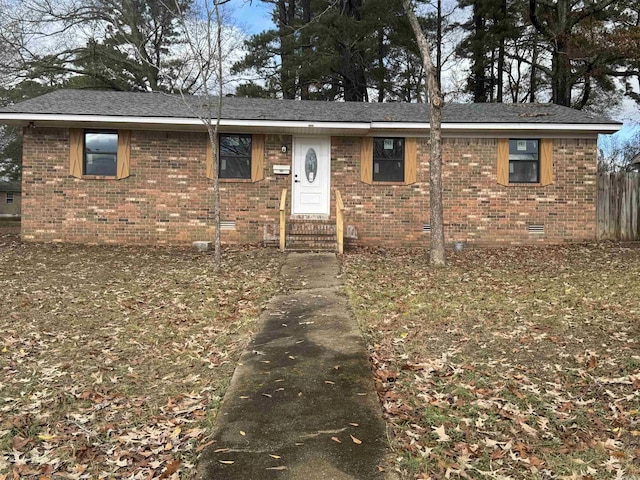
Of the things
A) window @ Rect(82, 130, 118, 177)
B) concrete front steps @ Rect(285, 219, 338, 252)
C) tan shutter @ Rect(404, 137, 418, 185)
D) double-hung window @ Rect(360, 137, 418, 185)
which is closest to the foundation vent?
concrete front steps @ Rect(285, 219, 338, 252)

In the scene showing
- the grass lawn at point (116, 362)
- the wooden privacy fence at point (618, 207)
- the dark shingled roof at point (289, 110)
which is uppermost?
the dark shingled roof at point (289, 110)

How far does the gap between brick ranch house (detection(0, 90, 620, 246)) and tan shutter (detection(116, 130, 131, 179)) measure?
0.9 inches

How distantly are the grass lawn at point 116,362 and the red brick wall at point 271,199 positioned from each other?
10.1 ft

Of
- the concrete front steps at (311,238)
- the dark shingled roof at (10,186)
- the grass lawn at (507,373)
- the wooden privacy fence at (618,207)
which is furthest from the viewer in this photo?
the dark shingled roof at (10,186)

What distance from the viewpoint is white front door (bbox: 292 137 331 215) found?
1173cm

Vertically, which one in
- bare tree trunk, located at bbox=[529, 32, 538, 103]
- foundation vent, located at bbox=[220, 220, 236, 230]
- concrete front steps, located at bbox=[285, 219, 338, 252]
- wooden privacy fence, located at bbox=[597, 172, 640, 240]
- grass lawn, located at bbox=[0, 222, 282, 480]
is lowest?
grass lawn, located at bbox=[0, 222, 282, 480]

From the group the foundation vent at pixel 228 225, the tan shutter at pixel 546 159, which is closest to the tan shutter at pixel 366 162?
the foundation vent at pixel 228 225

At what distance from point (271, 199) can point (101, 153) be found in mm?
4182

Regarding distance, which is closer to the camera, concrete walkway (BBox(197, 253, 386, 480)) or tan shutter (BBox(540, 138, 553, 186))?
concrete walkway (BBox(197, 253, 386, 480))

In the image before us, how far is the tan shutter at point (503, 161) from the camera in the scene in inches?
459

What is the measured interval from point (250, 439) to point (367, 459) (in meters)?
0.71

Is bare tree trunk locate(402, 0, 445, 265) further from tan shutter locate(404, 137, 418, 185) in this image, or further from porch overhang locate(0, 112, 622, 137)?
tan shutter locate(404, 137, 418, 185)

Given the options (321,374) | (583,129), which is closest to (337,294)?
(321,374)

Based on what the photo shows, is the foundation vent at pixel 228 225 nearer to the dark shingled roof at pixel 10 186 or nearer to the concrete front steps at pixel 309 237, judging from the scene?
the concrete front steps at pixel 309 237
